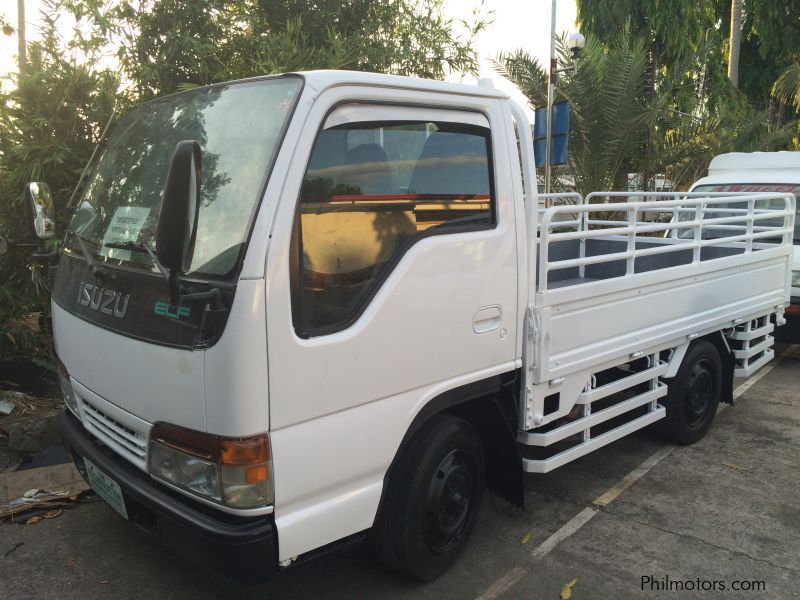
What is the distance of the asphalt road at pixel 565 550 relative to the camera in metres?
3.09

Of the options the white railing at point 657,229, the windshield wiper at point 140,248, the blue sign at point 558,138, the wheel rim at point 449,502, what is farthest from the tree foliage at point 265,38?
the wheel rim at point 449,502

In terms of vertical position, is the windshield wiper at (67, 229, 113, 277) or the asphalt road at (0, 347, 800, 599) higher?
the windshield wiper at (67, 229, 113, 277)

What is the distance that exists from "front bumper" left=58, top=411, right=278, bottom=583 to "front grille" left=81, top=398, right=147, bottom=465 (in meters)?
0.09

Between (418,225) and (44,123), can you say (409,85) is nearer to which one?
(418,225)

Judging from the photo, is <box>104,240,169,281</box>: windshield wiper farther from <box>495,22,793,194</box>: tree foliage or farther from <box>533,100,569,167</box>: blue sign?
<box>495,22,793,194</box>: tree foliage

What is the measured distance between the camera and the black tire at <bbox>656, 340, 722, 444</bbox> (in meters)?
4.58

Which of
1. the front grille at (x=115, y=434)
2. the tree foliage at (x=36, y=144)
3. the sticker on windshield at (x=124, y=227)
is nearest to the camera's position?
the front grille at (x=115, y=434)

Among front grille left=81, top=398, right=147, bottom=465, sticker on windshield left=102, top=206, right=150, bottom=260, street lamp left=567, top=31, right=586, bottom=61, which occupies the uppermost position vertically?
street lamp left=567, top=31, right=586, bottom=61

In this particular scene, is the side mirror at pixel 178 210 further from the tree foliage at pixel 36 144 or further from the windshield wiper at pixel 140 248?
the tree foliage at pixel 36 144

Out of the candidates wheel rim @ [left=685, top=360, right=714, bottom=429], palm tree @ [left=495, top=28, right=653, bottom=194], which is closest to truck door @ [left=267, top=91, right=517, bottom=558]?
wheel rim @ [left=685, top=360, right=714, bottom=429]

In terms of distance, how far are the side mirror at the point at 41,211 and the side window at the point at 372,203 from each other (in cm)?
163

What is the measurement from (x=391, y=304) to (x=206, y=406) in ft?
2.60

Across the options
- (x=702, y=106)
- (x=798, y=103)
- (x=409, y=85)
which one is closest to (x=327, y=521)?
(x=409, y=85)

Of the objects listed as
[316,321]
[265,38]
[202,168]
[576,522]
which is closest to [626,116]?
[265,38]
